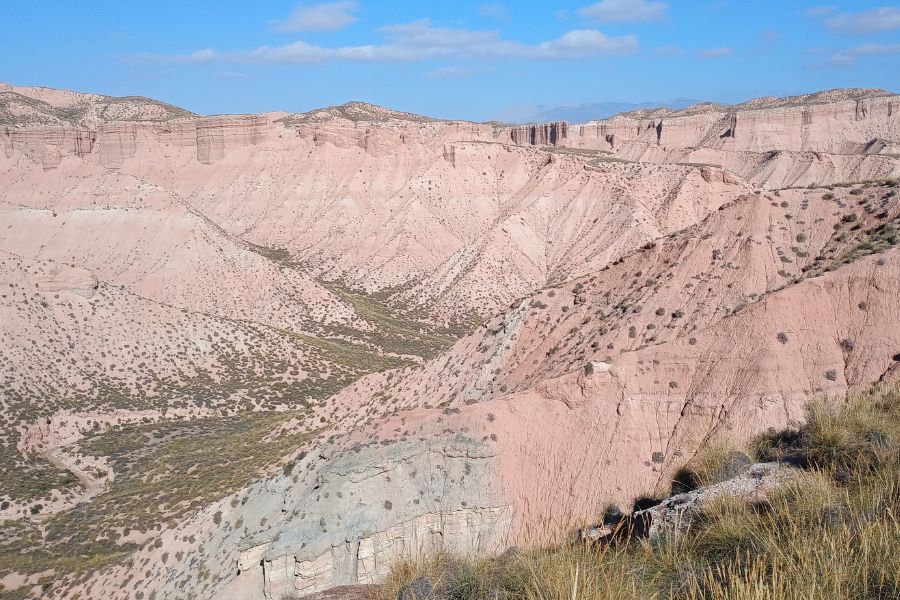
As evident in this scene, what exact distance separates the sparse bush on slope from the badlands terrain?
3.58 feet

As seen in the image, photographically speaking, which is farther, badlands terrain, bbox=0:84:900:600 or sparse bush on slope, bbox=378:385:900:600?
badlands terrain, bbox=0:84:900:600

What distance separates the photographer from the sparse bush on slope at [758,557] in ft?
12.8

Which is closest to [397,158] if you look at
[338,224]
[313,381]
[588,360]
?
[338,224]

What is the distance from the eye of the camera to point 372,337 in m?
48.0

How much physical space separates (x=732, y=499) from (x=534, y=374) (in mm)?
13042

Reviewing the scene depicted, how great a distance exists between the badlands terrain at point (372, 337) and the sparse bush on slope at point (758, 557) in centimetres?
109

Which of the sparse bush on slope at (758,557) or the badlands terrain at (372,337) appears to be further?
the badlands terrain at (372,337)

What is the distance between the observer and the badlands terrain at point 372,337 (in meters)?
14.5

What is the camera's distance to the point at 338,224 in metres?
69.1

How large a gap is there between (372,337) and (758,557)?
4457 cm

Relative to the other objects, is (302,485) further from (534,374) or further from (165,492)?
(165,492)

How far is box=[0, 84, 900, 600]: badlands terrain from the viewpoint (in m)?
14.5

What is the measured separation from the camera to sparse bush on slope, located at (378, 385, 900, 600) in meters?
3.89

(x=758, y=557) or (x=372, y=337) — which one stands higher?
(x=758, y=557)
